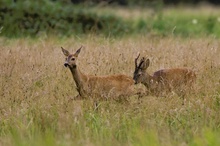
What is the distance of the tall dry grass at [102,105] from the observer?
870 centimetres

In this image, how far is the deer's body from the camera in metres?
10.3

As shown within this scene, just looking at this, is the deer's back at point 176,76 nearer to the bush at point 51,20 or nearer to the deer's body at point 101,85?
the deer's body at point 101,85

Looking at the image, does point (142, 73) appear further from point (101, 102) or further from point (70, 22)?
point (70, 22)

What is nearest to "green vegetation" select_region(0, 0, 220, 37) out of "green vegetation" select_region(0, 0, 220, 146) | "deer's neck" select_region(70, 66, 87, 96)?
"green vegetation" select_region(0, 0, 220, 146)

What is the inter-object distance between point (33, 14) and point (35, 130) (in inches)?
386

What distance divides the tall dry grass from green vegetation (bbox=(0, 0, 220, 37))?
13.7 feet

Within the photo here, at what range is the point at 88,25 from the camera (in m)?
19.1

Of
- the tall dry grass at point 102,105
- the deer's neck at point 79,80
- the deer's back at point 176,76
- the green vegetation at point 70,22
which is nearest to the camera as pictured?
the tall dry grass at point 102,105

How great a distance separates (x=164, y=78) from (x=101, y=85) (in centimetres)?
86

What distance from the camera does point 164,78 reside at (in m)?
10.8

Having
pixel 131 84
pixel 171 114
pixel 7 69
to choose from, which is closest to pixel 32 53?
pixel 7 69

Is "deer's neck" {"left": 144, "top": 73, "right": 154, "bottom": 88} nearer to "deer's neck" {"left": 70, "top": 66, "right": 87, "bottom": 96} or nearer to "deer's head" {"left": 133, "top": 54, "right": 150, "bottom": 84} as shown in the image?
"deer's head" {"left": 133, "top": 54, "right": 150, "bottom": 84}

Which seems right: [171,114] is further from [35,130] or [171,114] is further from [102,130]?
[35,130]

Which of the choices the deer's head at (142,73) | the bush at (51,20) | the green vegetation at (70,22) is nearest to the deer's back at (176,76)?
the deer's head at (142,73)
